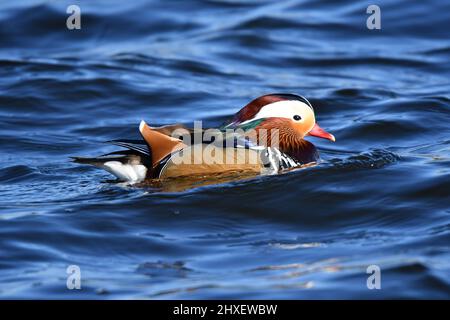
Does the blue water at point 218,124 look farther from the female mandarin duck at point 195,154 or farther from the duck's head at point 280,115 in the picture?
the duck's head at point 280,115

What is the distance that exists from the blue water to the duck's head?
44 centimetres

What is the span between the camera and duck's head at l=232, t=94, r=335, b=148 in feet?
29.7

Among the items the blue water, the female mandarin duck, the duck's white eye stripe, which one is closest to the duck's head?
the duck's white eye stripe

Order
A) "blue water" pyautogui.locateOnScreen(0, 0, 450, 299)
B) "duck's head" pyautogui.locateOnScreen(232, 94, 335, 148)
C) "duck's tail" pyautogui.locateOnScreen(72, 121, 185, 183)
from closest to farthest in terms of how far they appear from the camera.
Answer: "blue water" pyautogui.locateOnScreen(0, 0, 450, 299) → "duck's tail" pyautogui.locateOnScreen(72, 121, 185, 183) → "duck's head" pyautogui.locateOnScreen(232, 94, 335, 148)

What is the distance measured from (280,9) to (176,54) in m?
2.62

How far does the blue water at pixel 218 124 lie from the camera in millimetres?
6613

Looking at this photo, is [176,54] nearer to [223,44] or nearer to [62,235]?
[223,44]

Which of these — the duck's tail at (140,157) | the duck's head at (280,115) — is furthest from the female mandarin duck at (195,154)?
the duck's head at (280,115)

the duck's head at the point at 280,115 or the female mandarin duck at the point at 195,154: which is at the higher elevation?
the duck's head at the point at 280,115

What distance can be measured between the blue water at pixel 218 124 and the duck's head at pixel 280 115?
1.44 ft

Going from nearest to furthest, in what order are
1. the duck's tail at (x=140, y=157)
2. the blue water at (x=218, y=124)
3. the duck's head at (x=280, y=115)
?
the blue water at (x=218, y=124), the duck's tail at (x=140, y=157), the duck's head at (x=280, y=115)

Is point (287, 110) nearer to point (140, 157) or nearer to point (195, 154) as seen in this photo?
point (195, 154)

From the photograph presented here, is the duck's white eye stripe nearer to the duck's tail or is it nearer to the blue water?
the blue water

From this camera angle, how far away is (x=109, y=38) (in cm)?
1497
